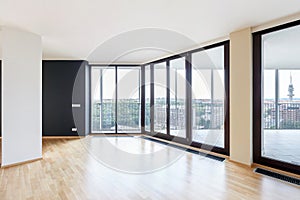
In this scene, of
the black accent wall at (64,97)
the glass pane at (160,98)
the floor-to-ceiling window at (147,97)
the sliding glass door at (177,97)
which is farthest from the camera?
the floor-to-ceiling window at (147,97)

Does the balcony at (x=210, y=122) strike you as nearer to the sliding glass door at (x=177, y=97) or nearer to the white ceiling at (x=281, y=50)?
the sliding glass door at (x=177, y=97)

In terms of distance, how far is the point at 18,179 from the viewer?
3.33m

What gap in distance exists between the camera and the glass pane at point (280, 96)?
386cm

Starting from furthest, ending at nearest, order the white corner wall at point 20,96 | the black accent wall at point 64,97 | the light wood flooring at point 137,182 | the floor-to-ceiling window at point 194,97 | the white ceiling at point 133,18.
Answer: the black accent wall at point 64,97 → the floor-to-ceiling window at point 194,97 → the white corner wall at point 20,96 → the white ceiling at point 133,18 → the light wood flooring at point 137,182

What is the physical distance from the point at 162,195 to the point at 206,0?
242 cm

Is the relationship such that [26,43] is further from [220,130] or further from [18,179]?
[220,130]

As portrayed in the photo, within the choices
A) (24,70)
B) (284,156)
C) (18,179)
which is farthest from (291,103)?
(24,70)

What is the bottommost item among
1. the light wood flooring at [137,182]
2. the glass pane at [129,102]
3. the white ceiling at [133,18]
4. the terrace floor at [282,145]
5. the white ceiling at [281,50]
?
the light wood flooring at [137,182]

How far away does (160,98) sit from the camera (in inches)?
269

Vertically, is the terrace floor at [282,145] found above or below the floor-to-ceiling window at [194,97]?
below

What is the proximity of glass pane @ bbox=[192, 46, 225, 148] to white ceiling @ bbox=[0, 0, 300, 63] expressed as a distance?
0.47 metres

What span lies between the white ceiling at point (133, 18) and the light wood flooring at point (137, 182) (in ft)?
7.63

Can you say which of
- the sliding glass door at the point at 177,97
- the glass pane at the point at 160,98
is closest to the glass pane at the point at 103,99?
the glass pane at the point at 160,98

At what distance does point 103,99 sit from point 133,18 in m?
4.52
